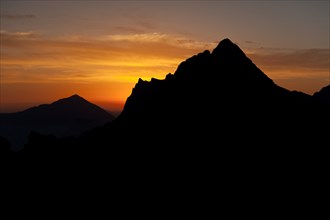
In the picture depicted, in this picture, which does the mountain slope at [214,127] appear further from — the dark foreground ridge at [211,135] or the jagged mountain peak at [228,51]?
the dark foreground ridge at [211,135]

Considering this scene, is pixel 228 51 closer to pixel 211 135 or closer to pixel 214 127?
pixel 214 127

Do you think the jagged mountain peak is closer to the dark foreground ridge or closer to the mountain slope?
the mountain slope

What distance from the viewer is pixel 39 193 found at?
225ft

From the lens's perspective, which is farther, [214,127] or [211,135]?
[214,127]

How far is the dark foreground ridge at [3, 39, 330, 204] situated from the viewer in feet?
234

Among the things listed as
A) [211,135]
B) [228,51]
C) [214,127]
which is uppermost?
[228,51]

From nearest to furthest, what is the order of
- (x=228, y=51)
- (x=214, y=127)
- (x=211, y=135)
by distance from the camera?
(x=211, y=135), (x=214, y=127), (x=228, y=51)

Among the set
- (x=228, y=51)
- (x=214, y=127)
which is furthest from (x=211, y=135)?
(x=228, y=51)

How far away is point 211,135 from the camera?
78.6 metres

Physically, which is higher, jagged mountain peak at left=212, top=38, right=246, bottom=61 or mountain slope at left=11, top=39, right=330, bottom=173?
jagged mountain peak at left=212, top=38, right=246, bottom=61

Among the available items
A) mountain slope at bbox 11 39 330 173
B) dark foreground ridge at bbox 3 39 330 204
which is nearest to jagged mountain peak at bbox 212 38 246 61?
mountain slope at bbox 11 39 330 173

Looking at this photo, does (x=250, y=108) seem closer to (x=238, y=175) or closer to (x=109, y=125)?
(x=238, y=175)

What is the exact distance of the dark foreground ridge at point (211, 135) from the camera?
2803 inches

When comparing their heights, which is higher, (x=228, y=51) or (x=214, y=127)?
(x=228, y=51)
